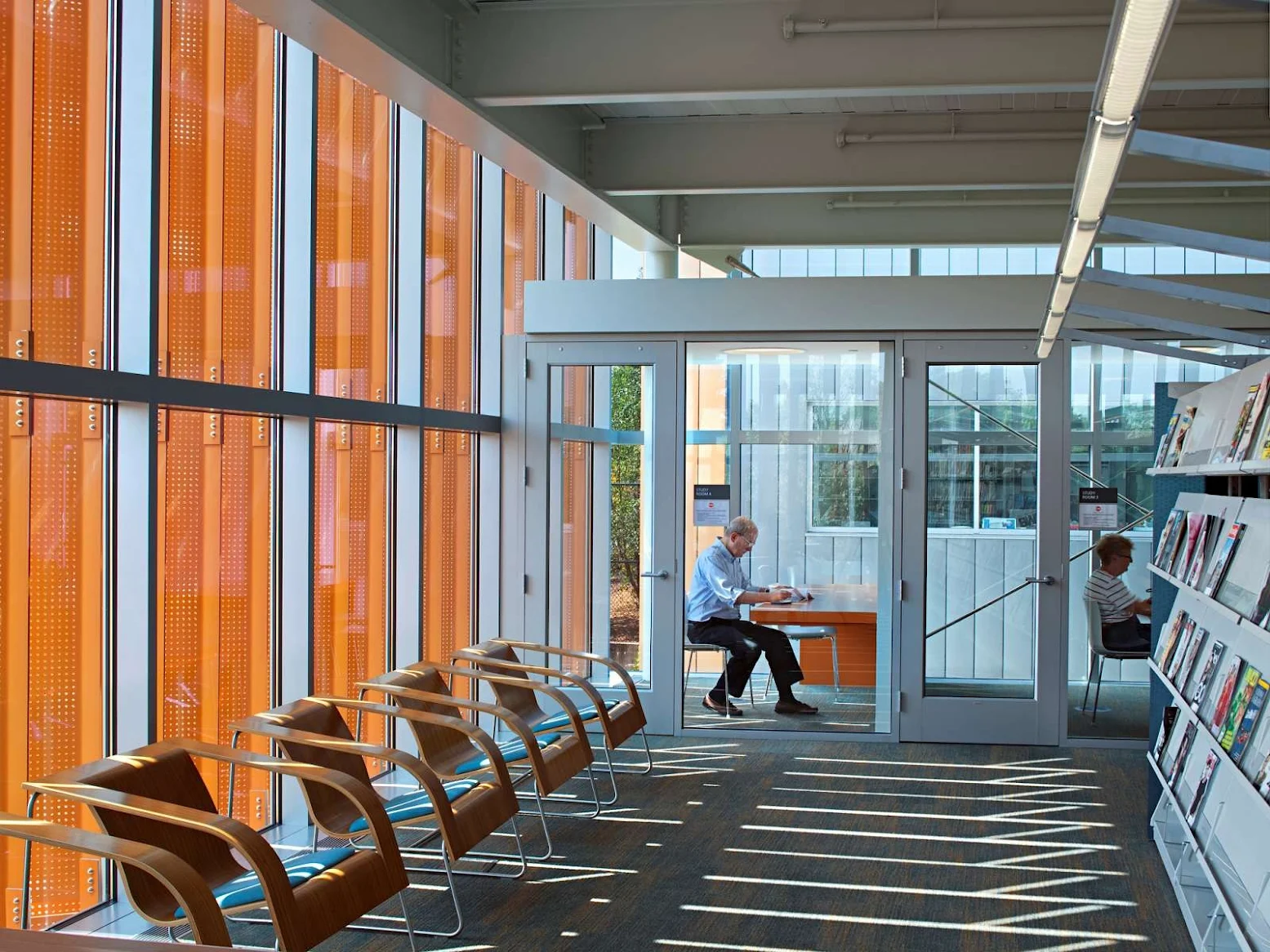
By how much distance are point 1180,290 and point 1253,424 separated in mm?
502

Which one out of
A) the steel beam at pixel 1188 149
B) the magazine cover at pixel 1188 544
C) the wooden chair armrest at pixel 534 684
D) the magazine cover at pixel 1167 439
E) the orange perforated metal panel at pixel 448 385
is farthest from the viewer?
the orange perforated metal panel at pixel 448 385

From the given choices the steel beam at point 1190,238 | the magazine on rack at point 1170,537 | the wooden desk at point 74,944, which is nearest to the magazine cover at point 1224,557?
the magazine on rack at point 1170,537

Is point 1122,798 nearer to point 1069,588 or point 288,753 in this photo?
point 1069,588

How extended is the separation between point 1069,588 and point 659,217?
13.0 ft

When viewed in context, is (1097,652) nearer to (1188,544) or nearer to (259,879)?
(1188,544)

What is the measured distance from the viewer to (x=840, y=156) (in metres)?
7.88

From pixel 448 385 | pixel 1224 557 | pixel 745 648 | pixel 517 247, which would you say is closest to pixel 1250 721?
pixel 1224 557

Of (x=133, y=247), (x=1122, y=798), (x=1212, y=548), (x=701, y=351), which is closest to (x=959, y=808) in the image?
(x=1122, y=798)

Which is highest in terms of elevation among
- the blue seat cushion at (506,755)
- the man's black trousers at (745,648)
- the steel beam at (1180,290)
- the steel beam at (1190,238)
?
the steel beam at (1190,238)

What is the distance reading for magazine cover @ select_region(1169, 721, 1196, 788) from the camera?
4.87 m

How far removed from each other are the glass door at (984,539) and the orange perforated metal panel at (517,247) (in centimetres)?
259

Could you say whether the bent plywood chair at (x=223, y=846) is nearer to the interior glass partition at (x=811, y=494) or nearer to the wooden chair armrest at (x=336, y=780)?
the wooden chair armrest at (x=336, y=780)

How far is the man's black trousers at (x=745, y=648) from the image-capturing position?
8.18 meters

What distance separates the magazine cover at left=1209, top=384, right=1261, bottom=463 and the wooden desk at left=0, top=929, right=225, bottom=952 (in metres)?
3.75
